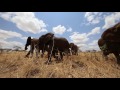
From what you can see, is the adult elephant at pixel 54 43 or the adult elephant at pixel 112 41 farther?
the adult elephant at pixel 54 43

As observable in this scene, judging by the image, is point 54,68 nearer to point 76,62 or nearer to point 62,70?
point 62,70

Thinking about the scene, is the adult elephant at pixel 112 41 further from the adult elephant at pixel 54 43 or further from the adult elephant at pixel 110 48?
the adult elephant at pixel 54 43

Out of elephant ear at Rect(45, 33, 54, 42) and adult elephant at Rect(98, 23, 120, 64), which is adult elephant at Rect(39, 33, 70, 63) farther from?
adult elephant at Rect(98, 23, 120, 64)

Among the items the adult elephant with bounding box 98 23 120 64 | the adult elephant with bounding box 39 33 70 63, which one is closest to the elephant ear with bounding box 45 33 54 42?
the adult elephant with bounding box 39 33 70 63

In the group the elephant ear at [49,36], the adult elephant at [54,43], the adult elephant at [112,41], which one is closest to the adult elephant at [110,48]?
the adult elephant at [112,41]

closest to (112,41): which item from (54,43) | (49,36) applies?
(54,43)

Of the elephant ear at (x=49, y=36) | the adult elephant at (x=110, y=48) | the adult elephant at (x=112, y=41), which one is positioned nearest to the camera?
the adult elephant at (x=112, y=41)

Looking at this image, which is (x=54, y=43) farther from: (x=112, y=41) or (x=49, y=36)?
(x=112, y=41)

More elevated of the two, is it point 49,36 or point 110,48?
point 49,36

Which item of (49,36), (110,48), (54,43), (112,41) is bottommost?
(110,48)
